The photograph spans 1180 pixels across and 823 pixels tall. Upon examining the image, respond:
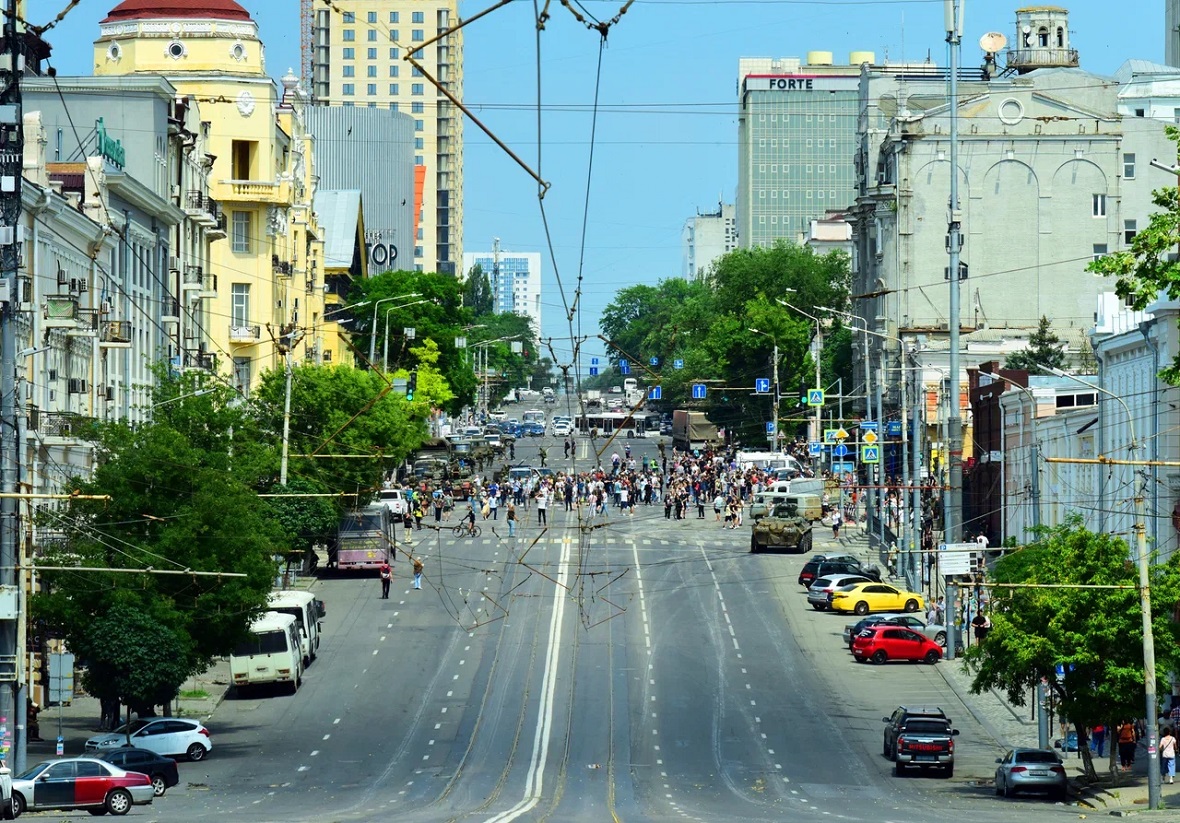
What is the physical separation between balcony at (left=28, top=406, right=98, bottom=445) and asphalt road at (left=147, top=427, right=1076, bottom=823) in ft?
27.4

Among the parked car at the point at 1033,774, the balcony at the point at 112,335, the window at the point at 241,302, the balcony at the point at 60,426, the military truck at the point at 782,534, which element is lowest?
the parked car at the point at 1033,774

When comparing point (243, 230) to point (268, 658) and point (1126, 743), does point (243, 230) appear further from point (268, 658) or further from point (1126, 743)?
point (1126, 743)

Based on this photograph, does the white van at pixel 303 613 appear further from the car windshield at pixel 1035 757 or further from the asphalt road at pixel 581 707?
the car windshield at pixel 1035 757

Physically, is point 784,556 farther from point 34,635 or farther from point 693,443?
point 693,443

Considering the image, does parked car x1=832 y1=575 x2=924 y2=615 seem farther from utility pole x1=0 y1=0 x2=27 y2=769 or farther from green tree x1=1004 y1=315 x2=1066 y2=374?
utility pole x1=0 y1=0 x2=27 y2=769

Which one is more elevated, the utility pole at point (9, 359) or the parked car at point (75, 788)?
the utility pole at point (9, 359)

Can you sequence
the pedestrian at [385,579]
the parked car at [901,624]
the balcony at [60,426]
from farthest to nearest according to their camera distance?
the pedestrian at [385,579] → the parked car at [901,624] → the balcony at [60,426]

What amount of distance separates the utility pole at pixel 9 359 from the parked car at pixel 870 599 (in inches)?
1354

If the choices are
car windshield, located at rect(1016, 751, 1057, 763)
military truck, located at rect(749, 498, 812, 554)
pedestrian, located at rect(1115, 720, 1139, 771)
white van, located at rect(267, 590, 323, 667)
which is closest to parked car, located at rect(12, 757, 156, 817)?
car windshield, located at rect(1016, 751, 1057, 763)

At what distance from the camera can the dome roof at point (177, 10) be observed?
93.2m

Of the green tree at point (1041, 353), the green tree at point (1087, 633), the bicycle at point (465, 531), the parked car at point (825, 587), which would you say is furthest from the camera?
the green tree at point (1041, 353)

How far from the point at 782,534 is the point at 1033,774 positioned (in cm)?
3814

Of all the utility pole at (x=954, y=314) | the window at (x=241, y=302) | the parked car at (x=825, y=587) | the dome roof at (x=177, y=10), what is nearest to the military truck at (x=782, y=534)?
the parked car at (x=825, y=587)

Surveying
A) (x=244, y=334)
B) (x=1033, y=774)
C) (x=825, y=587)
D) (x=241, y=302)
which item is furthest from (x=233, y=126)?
(x=1033, y=774)
